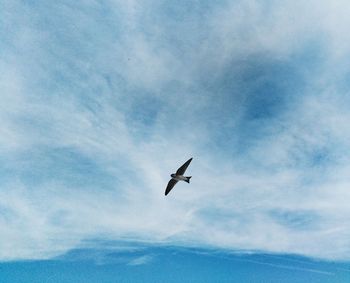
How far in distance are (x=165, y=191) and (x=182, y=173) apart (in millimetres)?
8023

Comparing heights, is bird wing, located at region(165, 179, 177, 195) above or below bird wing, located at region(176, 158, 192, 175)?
below

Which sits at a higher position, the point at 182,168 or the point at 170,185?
the point at 182,168

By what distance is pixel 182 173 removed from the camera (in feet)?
310

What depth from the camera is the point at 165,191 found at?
97.9m

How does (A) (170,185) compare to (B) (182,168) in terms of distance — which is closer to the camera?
(B) (182,168)

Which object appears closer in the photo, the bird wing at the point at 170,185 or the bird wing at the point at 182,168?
the bird wing at the point at 182,168

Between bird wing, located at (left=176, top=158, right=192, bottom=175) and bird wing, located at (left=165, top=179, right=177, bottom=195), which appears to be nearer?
bird wing, located at (left=176, top=158, right=192, bottom=175)

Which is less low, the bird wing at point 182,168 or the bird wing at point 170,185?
the bird wing at point 182,168
